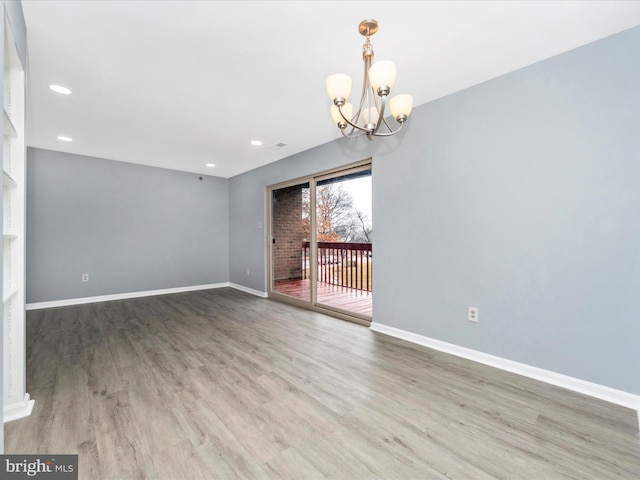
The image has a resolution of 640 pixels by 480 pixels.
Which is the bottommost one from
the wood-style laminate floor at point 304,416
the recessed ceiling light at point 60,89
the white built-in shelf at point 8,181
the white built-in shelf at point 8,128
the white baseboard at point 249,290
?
the wood-style laminate floor at point 304,416

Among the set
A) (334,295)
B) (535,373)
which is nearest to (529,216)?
(535,373)

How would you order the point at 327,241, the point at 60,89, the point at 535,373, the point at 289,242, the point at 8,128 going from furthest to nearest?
the point at 289,242
the point at 327,241
the point at 60,89
the point at 535,373
the point at 8,128

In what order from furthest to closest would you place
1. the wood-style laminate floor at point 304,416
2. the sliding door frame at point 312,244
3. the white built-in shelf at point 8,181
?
the sliding door frame at point 312,244 < the white built-in shelf at point 8,181 < the wood-style laminate floor at point 304,416

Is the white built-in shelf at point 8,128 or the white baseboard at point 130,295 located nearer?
the white built-in shelf at point 8,128

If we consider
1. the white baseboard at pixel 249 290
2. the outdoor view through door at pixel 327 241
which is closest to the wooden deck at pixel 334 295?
the outdoor view through door at pixel 327 241

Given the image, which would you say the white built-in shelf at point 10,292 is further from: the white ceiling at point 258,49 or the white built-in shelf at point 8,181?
the white ceiling at point 258,49

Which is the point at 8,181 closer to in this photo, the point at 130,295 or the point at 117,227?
the point at 117,227

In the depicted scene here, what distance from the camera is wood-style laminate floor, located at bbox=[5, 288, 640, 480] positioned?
1356 millimetres

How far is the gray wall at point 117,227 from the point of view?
13.9 ft

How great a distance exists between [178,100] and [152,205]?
305 cm

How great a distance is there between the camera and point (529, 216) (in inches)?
86.5

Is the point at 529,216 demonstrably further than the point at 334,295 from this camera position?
No

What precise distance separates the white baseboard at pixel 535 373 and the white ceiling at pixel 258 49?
231cm

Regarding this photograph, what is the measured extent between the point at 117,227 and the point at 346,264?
4.03m
